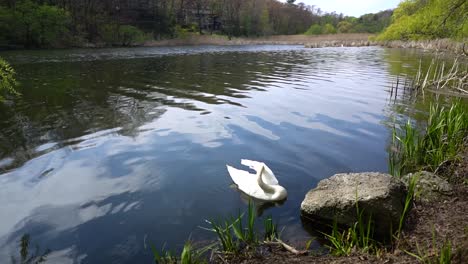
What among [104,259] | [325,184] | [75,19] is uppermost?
[75,19]

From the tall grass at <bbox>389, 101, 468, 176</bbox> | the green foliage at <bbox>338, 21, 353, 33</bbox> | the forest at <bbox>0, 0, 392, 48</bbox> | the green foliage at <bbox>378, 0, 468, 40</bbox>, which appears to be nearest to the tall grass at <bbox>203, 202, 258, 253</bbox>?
the tall grass at <bbox>389, 101, 468, 176</bbox>

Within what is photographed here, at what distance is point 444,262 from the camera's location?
10.3 ft

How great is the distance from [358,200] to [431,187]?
1.57 m

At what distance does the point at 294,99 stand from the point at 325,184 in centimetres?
959

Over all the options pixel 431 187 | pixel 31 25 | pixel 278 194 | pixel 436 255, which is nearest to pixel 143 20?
pixel 31 25

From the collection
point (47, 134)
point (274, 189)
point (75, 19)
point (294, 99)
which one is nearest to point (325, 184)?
point (274, 189)

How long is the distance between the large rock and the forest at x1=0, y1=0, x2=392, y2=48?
4884 centimetres

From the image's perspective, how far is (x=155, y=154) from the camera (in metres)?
8.13

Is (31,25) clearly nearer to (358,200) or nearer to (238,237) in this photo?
(238,237)

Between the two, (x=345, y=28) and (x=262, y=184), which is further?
(x=345, y=28)

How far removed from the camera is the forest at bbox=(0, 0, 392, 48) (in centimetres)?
4753

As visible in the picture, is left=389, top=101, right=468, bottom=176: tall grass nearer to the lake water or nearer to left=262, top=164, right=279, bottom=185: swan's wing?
the lake water

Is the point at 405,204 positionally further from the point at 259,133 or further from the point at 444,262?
the point at 259,133

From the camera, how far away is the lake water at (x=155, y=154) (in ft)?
17.0
